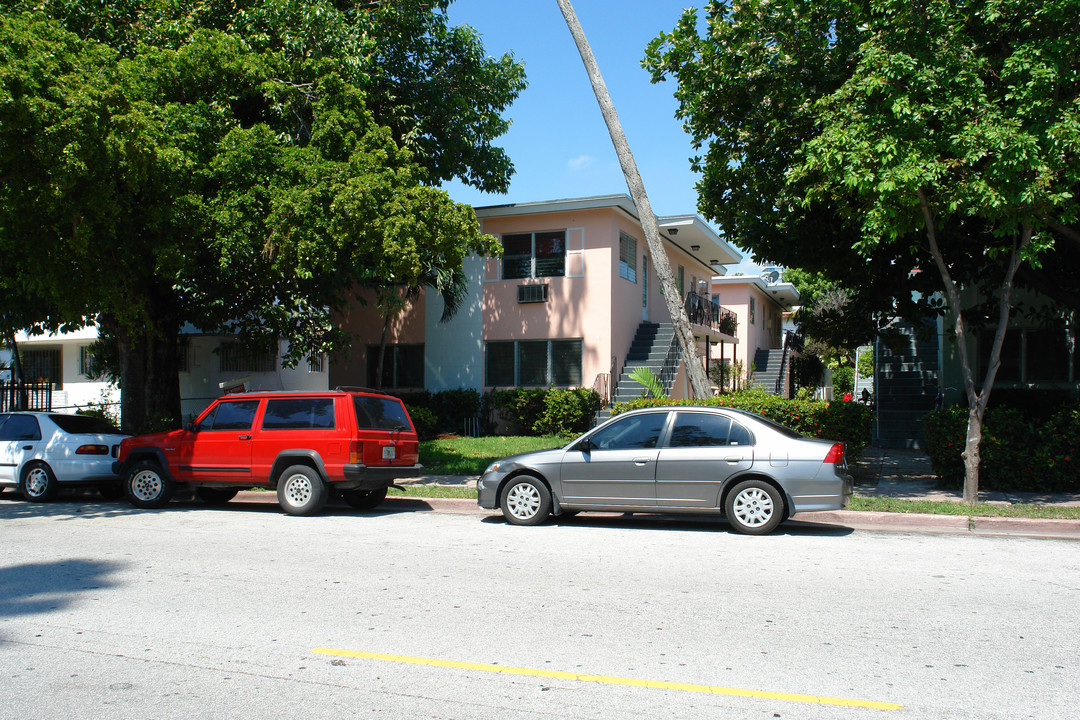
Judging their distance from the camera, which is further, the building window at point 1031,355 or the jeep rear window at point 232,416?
the building window at point 1031,355

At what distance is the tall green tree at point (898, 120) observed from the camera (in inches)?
372

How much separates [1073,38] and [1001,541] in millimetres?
6013

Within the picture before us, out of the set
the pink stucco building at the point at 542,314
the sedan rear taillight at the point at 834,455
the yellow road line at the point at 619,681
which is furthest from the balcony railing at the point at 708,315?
the yellow road line at the point at 619,681

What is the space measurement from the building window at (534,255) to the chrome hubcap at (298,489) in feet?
41.6

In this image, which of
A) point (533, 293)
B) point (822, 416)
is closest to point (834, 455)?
point (822, 416)

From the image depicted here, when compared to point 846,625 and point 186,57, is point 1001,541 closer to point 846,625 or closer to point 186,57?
point 846,625

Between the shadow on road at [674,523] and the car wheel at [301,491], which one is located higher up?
the car wheel at [301,491]

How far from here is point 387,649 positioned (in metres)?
5.15

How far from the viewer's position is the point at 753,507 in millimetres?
9289

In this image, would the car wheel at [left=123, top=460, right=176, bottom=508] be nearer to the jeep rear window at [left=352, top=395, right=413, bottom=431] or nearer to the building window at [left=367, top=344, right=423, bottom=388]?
the jeep rear window at [left=352, top=395, right=413, bottom=431]

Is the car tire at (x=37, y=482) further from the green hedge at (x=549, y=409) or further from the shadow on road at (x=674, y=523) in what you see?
the green hedge at (x=549, y=409)

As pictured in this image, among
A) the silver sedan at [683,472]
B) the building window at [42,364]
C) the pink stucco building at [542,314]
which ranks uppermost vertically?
the pink stucco building at [542,314]

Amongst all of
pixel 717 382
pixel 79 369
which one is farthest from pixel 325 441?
pixel 717 382

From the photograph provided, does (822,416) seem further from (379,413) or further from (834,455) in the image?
(379,413)
